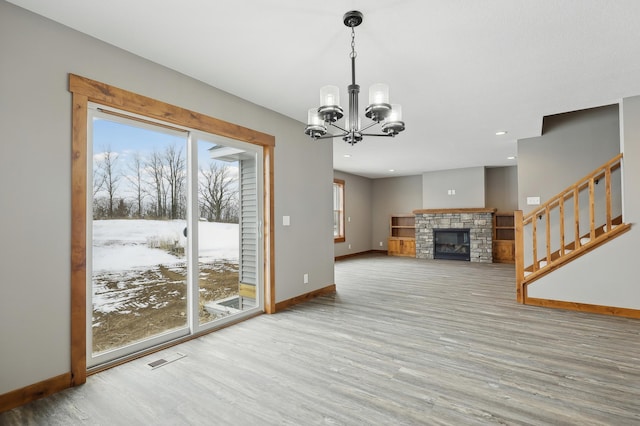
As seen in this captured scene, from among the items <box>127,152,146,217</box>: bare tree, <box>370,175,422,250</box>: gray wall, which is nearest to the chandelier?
<box>127,152,146,217</box>: bare tree

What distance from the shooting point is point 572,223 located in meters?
4.99

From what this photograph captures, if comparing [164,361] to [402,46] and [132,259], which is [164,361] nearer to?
[132,259]

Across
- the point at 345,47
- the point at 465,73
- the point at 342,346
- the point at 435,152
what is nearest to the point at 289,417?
the point at 342,346

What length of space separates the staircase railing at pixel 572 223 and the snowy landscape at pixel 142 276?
4.09 metres

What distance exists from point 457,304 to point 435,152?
361 cm

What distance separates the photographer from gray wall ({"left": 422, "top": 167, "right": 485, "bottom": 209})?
343 inches

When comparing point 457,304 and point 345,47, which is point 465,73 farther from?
point 457,304

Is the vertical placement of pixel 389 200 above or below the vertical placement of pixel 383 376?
above

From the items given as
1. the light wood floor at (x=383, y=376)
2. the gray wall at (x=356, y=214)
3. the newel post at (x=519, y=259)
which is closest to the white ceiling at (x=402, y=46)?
the newel post at (x=519, y=259)

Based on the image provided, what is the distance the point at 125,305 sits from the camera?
9.16 feet

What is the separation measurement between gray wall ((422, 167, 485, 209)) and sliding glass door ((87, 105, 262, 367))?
682 cm

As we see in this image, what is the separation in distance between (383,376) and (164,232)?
2332 mm

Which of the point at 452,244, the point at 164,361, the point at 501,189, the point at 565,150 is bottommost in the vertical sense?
the point at 164,361

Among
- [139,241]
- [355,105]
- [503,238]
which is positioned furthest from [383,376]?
[503,238]
